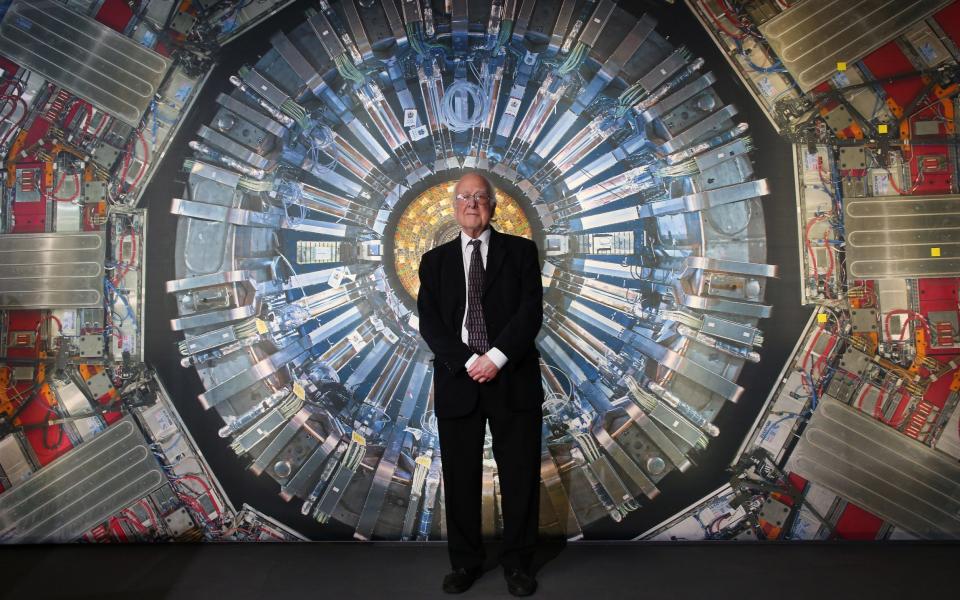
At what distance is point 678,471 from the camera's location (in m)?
2.85

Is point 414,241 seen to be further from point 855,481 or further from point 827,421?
point 855,481

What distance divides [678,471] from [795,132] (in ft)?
5.40

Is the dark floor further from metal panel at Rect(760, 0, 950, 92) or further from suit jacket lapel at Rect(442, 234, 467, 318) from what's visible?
metal panel at Rect(760, 0, 950, 92)

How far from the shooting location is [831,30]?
2.87 meters

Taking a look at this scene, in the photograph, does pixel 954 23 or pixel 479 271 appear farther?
pixel 954 23

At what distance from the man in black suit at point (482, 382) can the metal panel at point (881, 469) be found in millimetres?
1384

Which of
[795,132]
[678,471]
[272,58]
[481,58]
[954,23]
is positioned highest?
[954,23]

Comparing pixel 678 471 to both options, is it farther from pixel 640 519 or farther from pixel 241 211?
pixel 241 211

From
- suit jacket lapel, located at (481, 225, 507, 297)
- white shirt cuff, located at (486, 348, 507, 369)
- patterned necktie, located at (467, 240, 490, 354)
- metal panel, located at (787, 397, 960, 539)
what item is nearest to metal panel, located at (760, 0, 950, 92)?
metal panel, located at (787, 397, 960, 539)

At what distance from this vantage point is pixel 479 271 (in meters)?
2.38

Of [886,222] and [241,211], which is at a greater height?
[886,222]

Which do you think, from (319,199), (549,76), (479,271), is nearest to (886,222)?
(549,76)

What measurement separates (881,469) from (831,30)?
2.02 metres

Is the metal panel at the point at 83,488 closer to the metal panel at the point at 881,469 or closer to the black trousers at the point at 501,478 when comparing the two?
the black trousers at the point at 501,478
